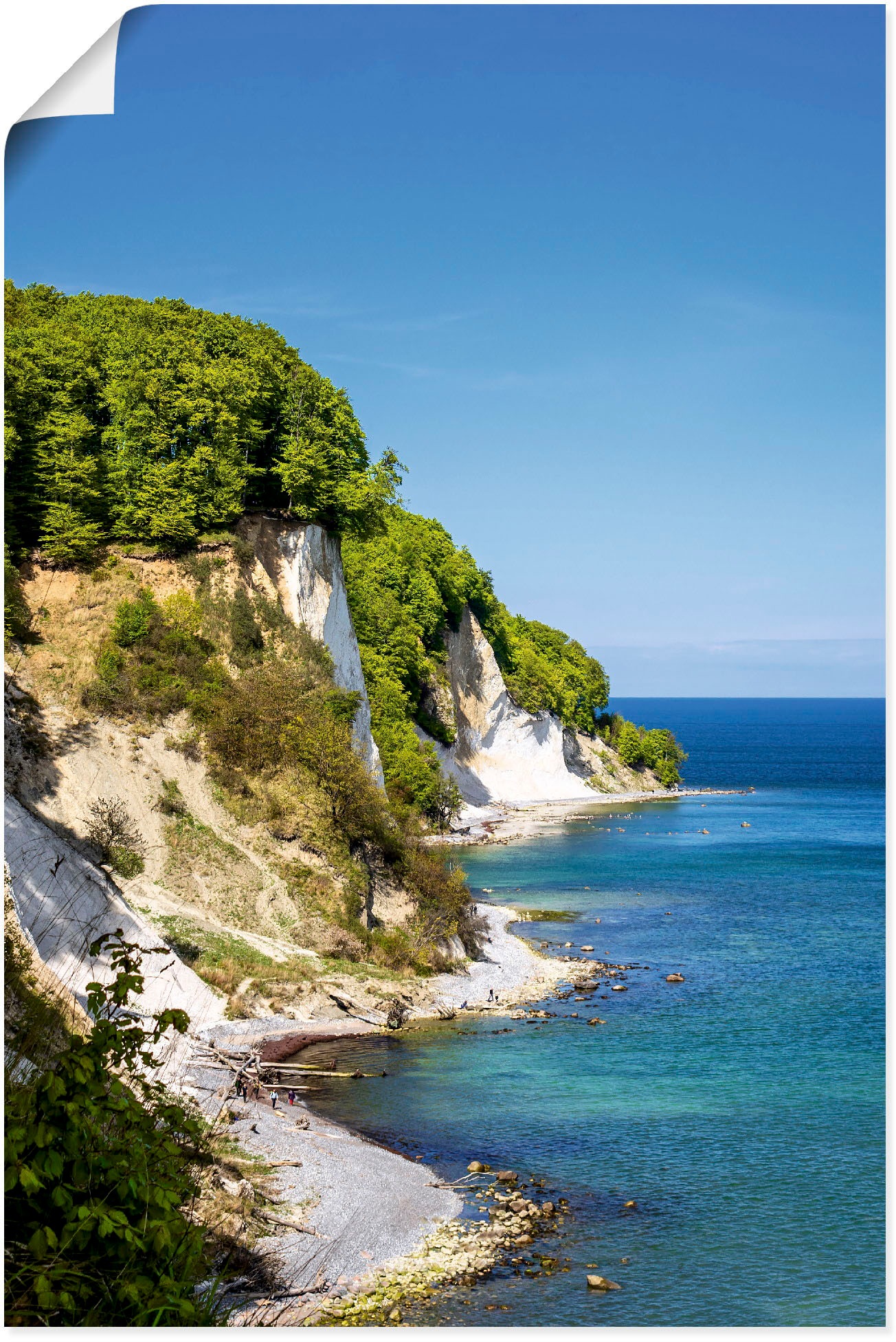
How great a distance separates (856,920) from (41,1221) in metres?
35.8

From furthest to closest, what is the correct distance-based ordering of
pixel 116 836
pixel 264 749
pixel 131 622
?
pixel 131 622 → pixel 264 749 → pixel 116 836

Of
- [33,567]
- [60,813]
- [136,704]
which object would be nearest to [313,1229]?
[60,813]

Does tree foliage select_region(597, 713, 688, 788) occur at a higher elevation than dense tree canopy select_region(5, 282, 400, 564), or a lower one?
lower

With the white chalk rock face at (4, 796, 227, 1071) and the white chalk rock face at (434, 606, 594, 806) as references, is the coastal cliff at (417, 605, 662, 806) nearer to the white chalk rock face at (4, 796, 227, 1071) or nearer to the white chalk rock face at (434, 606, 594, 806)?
the white chalk rock face at (434, 606, 594, 806)

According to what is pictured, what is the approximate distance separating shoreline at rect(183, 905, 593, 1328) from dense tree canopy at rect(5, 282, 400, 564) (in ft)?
44.9

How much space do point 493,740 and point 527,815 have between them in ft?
24.0

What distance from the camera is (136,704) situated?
23.8 metres

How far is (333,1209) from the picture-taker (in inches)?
486

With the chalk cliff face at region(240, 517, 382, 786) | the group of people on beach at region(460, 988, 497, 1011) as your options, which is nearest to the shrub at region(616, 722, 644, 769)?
the chalk cliff face at region(240, 517, 382, 786)

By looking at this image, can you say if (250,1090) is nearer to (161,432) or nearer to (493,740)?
(161,432)

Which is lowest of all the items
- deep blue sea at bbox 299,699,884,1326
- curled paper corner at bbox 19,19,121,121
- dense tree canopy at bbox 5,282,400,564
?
deep blue sea at bbox 299,699,884,1326

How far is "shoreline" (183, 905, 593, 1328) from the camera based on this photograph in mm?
10312

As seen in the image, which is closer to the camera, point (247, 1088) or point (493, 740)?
point (247, 1088)

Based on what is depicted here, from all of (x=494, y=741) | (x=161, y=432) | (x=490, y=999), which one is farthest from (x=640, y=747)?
(x=161, y=432)
